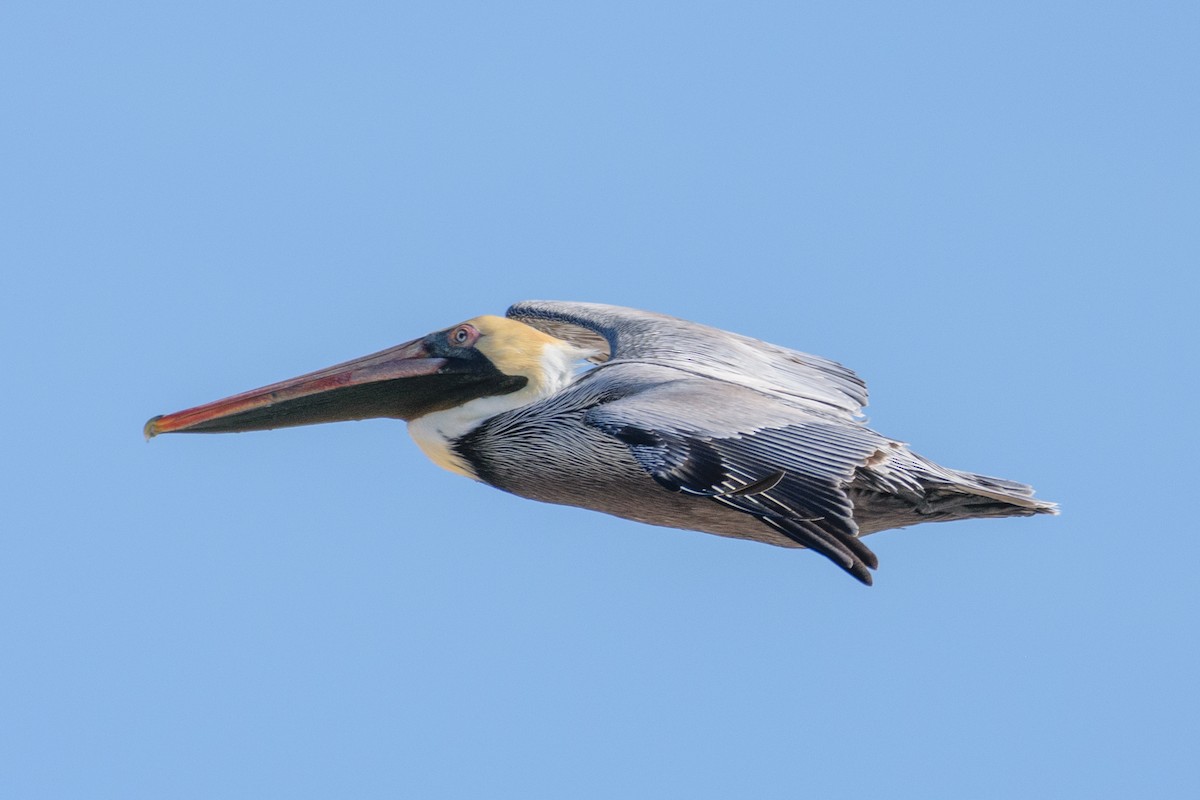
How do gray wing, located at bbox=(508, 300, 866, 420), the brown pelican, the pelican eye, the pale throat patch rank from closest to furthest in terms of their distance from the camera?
the brown pelican, gray wing, located at bbox=(508, 300, 866, 420), the pale throat patch, the pelican eye

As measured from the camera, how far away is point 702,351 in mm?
11070

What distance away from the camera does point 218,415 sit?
1104cm

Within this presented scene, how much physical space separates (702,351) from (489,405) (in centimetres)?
108

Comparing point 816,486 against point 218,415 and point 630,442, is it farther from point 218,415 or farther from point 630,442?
point 218,415

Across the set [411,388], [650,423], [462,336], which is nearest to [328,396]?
[411,388]

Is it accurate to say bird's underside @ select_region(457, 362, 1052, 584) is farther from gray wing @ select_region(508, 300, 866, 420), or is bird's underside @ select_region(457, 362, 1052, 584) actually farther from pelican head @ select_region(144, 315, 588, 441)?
gray wing @ select_region(508, 300, 866, 420)

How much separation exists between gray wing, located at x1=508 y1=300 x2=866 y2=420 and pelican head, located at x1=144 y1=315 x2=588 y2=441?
0.47 metres

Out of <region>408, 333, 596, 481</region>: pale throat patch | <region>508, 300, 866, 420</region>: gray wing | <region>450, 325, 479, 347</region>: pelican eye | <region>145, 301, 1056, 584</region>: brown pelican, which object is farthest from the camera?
<region>450, 325, 479, 347</region>: pelican eye

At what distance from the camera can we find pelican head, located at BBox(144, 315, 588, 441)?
1102 cm

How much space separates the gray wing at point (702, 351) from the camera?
1074cm

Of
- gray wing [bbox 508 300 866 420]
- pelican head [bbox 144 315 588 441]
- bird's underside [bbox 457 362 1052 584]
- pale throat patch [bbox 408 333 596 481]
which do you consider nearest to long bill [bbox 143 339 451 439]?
pelican head [bbox 144 315 588 441]

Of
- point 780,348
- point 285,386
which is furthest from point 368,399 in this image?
point 780,348

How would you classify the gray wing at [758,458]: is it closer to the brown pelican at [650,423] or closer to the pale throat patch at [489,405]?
the brown pelican at [650,423]

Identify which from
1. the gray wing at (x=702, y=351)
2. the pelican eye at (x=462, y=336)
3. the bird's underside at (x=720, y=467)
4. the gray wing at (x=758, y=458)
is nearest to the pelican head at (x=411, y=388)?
the pelican eye at (x=462, y=336)
